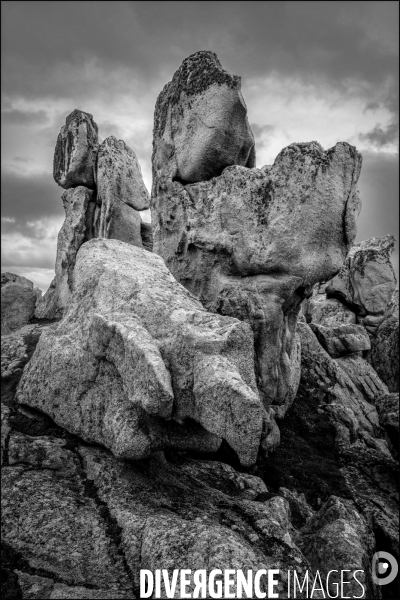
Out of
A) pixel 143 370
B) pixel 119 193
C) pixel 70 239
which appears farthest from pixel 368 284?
pixel 143 370

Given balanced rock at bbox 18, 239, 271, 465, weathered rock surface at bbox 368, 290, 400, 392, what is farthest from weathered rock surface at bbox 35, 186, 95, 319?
weathered rock surface at bbox 368, 290, 400, 392

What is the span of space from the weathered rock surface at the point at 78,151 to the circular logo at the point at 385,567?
102 ft

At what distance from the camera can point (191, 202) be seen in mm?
23141

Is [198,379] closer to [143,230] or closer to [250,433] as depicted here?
[250,433]

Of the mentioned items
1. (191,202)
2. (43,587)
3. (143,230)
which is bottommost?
(43,587)


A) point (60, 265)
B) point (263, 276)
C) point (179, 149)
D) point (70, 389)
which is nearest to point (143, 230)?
point (60, 265)

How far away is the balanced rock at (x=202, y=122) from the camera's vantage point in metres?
22.6

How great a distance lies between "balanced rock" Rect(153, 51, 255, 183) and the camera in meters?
22.6

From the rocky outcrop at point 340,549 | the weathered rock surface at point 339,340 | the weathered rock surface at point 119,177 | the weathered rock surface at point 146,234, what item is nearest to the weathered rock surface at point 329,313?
the weathered rock surface at point 339,340

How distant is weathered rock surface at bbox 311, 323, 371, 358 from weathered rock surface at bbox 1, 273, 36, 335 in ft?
71.4

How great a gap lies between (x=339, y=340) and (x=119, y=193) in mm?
19245

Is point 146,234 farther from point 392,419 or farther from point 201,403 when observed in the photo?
point 201,403

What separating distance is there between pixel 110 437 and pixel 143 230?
25.2 m

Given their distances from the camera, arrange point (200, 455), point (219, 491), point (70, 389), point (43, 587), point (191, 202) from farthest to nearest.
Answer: point (191, 202) → point (200, 455) → point (70, 389) → point (219, 491) → point (43, 587)
